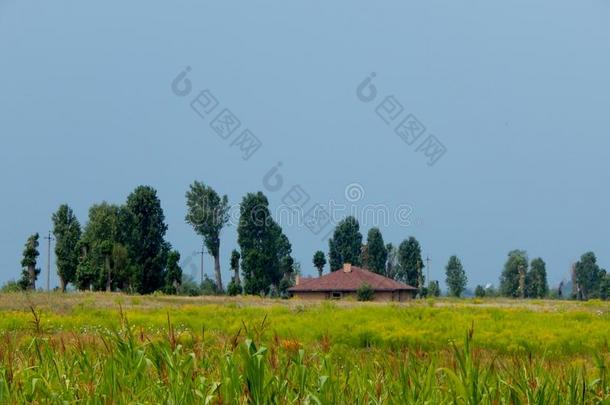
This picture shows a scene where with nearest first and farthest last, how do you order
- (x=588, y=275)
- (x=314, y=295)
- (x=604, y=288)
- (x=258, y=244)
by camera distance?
(x=314, y=295), (x=258, y=244), (x=604, y=288), (x=588, y=275)

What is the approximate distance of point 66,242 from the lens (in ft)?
208

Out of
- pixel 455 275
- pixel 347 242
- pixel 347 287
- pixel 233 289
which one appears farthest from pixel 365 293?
pixel 455 275

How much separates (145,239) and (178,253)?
8.51 feet

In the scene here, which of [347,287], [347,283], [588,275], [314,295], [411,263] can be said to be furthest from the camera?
[588,275]

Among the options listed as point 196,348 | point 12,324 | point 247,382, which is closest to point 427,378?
point 247,382

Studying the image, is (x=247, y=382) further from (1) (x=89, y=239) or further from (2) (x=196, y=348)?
(1) (x=89, y=239)

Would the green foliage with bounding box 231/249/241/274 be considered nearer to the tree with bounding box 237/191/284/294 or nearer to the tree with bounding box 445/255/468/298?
the tree with bounding box 237/191/284/294

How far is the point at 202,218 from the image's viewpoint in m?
65.9

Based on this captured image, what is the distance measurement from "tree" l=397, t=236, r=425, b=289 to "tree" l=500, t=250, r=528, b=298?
16368 mm

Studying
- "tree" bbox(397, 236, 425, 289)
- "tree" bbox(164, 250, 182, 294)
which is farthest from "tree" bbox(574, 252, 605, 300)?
"tree" bbox(164, 250, 182, 294)

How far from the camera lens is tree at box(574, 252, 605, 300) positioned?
90.7 metres

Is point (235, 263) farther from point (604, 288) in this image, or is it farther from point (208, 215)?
point (604, 288)

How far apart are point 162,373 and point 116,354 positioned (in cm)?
34

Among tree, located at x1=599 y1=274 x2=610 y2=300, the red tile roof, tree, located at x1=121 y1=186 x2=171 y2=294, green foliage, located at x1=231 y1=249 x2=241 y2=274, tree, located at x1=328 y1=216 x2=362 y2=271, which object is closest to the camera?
tree, located at x1=121 y1=186 x2=171 y2=294
